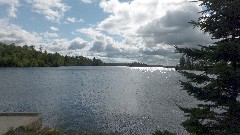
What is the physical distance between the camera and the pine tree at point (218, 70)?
12.0 m

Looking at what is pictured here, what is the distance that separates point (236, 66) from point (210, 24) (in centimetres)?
209

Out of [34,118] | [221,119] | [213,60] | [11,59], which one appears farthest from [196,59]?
[11,59]

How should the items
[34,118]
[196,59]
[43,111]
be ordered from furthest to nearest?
[43,111] < [34,118] < [196,59]

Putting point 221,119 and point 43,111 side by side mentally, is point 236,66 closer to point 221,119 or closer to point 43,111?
point 221,119

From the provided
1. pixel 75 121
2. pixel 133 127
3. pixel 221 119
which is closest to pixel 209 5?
pixel 221 119

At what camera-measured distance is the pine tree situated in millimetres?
12008

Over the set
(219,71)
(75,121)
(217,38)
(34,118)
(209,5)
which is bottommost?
(75,121)

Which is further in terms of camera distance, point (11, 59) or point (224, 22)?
point (11, 59)

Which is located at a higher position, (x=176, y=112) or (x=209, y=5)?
(x=209, y=5)

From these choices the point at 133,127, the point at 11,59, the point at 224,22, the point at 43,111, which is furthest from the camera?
the point at 11,59

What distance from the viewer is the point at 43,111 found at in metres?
41.5

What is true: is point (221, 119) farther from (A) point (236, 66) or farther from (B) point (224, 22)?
(B) point (224, 22)

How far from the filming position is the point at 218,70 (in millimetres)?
11539

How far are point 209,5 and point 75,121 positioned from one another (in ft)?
85.8
